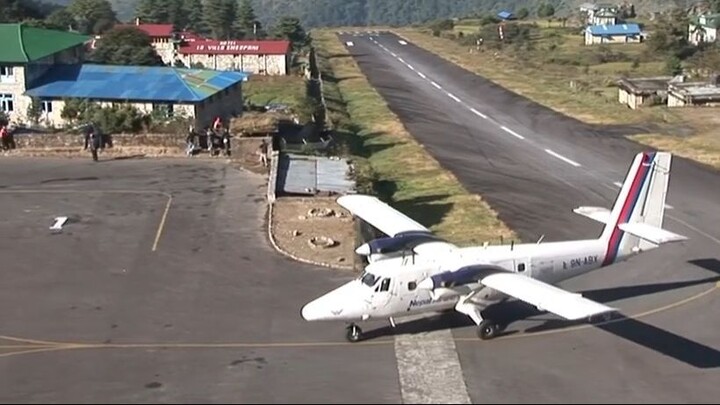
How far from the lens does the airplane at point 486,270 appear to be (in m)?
25.6

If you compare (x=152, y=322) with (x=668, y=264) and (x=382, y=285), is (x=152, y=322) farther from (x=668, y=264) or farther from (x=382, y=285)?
(x=668, y=264)

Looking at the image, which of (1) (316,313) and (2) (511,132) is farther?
(2) (511,132)

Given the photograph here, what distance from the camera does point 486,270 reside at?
26453mm

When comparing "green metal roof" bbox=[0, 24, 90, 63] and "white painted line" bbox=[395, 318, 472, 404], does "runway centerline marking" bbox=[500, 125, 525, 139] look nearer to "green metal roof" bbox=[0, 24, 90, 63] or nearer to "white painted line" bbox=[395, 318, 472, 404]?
"green metal roof" bbox=[0, 24, 90, 63]

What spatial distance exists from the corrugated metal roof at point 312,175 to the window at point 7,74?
64.1 ft

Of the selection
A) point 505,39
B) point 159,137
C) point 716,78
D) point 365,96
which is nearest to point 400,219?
point 159,137

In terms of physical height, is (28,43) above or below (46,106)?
above

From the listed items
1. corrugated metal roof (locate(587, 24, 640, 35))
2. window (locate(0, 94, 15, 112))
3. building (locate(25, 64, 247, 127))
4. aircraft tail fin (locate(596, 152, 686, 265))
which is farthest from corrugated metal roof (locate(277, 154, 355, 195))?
corrugated metal roof (locate(587, 24, 640, 35))

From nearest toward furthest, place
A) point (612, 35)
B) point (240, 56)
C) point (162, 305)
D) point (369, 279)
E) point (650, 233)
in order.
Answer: point (369, 279) → point (162, 305) → point (650, 233) → point (240, 56) → point (612, 35)

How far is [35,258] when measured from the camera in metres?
34.0

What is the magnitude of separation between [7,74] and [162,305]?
104 ft

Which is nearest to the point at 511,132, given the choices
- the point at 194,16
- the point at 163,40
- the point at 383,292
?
the point at 383,292

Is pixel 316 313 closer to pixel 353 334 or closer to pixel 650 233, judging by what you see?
pixel 353 334

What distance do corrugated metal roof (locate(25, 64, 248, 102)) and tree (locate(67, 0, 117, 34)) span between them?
59314 millimetres
